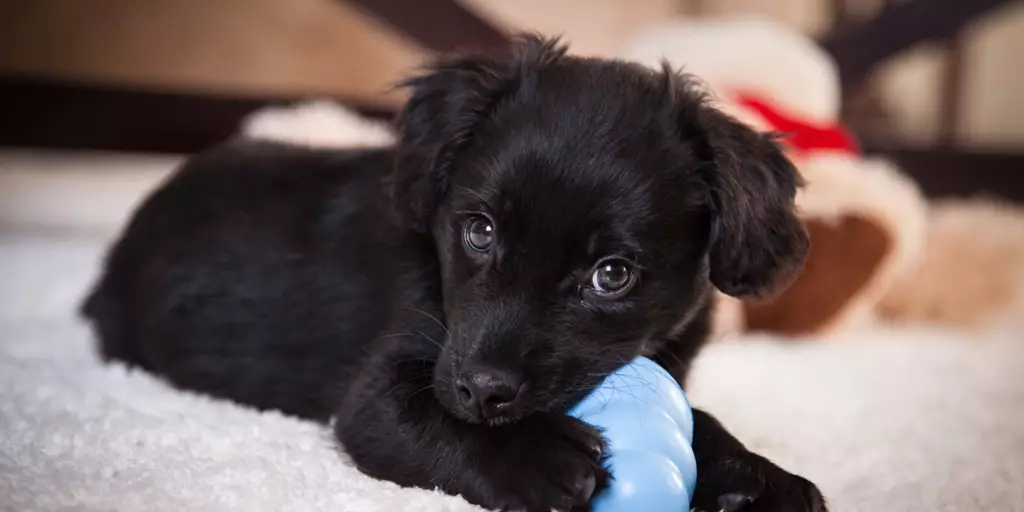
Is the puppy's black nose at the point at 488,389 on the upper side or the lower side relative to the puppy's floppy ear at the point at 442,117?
lower

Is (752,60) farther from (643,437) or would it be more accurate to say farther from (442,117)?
(643,437)

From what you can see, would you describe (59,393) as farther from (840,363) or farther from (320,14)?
(320,14)

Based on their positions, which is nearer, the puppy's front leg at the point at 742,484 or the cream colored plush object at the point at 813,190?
the puppy's front leg at the point at 742,484

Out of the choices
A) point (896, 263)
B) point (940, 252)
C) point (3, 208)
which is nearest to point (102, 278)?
point (896, 263)

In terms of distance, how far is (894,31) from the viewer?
3.94 meters

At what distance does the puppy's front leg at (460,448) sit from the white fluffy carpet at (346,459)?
0.04 m

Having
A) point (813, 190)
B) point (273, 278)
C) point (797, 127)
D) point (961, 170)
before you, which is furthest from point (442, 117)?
point (961, 170)

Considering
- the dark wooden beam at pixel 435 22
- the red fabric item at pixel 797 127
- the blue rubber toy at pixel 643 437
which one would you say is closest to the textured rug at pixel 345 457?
the blue rubber toy at pixel 643 437

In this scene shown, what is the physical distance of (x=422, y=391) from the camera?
1418 mm

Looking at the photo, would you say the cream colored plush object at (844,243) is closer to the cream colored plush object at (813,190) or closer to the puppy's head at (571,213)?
the cream colored plush object at (813,190)

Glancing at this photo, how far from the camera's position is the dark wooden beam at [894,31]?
153 inches

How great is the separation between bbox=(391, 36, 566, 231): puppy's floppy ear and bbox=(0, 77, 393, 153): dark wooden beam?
239 cm

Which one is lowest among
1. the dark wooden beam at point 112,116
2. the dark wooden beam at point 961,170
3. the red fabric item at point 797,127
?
the dark wooden beam at point 112,116

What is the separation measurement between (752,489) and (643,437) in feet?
0.70
